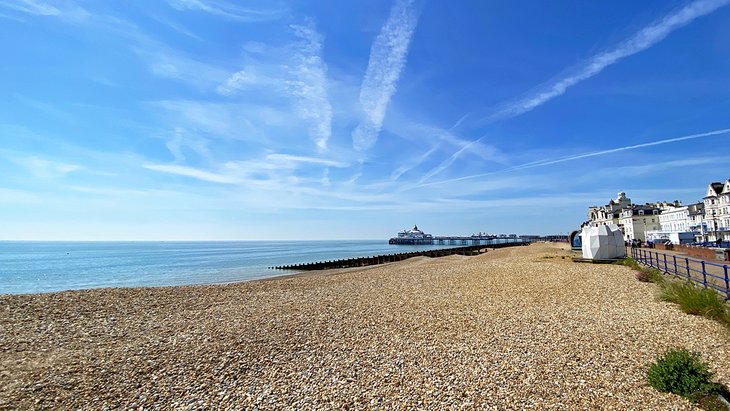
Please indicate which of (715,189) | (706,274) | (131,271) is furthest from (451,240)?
(706,274)

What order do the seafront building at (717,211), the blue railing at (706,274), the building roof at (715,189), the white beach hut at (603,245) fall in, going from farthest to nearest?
the building roof at (715,189)
the seafront building at (717,211)
the white beach hut at (603,245)
the blue railing at (706,274)

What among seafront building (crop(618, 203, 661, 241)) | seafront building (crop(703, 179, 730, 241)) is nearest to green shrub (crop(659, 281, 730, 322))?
seafront building (crop(703, 179, 730, 241))

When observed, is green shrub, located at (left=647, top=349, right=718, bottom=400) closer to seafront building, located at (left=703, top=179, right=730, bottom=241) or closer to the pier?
seafront building, located at (left=703, top=179, right=730, bottom=241)

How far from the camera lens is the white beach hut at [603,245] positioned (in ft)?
78.8

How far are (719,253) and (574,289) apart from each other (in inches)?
571

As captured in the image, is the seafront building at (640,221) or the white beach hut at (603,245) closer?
the white beach hut at (603,245)

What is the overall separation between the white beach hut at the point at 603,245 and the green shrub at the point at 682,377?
868 inches

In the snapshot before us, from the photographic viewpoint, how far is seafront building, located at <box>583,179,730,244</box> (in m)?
42.1

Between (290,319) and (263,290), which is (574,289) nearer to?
(290,319)

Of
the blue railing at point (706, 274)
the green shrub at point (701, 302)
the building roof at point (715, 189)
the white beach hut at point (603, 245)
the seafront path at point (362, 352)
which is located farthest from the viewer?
the building roof at point (715, 189)

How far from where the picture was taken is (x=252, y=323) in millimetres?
9961

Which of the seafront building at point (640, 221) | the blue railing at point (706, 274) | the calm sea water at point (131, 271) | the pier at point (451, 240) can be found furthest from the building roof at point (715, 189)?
the pier at point (451, 240)

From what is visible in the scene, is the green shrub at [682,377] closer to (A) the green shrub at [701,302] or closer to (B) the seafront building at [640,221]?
(A) the green shrub at [701,302]

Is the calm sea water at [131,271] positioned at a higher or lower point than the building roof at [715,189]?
lower
